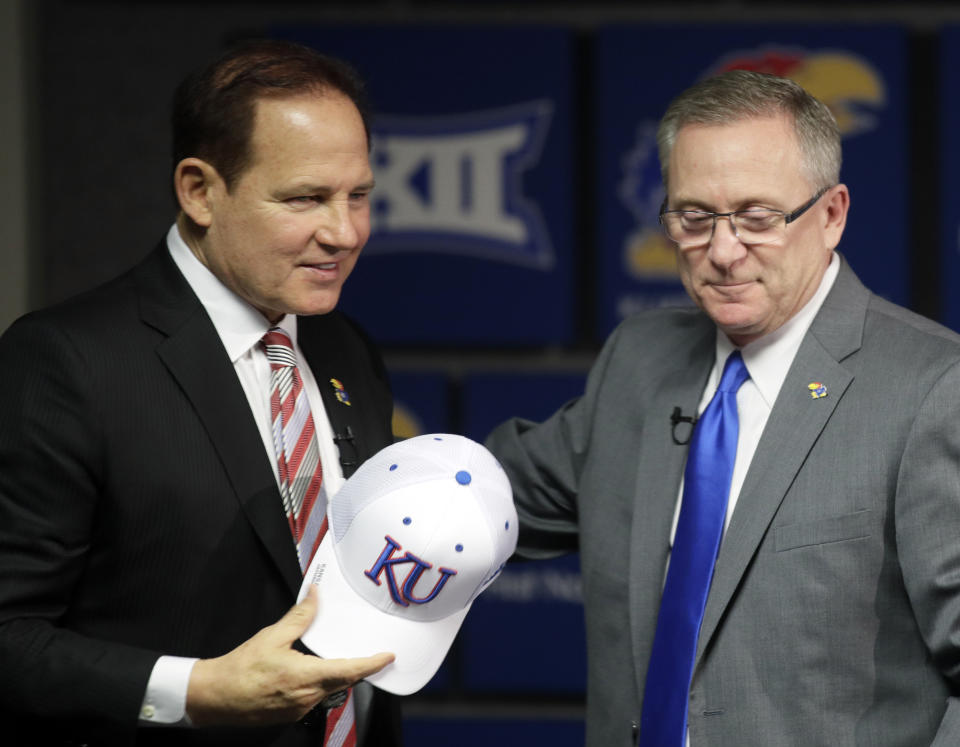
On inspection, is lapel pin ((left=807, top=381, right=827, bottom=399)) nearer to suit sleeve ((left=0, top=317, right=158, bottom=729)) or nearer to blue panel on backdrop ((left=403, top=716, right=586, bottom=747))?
suit sleeve ((left=0, top=317, right=158, bottom=729))

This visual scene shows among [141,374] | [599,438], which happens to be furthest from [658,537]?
[141,374]

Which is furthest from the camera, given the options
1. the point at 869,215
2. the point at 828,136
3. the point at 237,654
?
the point at 869,215

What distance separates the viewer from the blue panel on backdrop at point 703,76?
4.31 m

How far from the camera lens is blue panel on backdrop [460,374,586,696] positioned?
443 centimetres

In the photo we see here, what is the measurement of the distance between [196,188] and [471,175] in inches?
87.1

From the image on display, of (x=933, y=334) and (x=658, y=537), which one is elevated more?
(x=933, y=334)

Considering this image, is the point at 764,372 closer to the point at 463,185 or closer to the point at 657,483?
the point at 657,483

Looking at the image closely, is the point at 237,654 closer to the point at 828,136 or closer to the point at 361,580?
the point at 361,580

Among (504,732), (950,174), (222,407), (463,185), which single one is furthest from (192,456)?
(950,174)

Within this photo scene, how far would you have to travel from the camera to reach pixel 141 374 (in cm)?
218

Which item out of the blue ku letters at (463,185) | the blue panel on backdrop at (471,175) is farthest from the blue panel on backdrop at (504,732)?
the blue ku letters at (463,185)

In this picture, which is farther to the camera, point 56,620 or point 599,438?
point 599,438

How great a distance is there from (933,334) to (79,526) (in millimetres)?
1556

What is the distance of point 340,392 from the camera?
2.52m
